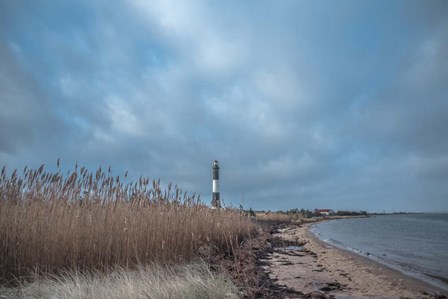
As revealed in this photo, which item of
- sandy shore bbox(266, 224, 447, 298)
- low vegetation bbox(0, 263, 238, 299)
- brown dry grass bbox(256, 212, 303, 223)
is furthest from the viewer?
brown dry grass bbox(256, 212, 303, 223)

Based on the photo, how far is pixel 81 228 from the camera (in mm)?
5938

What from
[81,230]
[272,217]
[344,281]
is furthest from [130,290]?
[272,217]

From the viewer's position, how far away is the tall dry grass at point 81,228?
564 cm

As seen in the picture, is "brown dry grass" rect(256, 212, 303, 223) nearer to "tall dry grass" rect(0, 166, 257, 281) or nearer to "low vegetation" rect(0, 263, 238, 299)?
"tall dry grass" rect(0, 166, 257, 281)

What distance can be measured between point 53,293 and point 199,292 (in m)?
2.10

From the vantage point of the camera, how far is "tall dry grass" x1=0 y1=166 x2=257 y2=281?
5.64 metres

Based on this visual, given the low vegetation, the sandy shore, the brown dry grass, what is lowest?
the sandy shore

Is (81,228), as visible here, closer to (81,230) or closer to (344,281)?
(81,230)

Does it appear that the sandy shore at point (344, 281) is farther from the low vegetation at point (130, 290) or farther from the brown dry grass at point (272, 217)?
the brown dry grass at point (272, 217)

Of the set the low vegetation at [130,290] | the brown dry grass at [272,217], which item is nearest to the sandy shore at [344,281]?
the low vegetation at [130,290]

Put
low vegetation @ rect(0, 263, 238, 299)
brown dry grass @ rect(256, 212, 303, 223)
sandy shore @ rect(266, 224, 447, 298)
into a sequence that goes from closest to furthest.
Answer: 1. low vegetation @ rect(0, 263, 238, 299)
2. sandy shore @ rect(266, 224, 447, 298)
3. brown dry grass @ rect(256, 212, 303, 223)

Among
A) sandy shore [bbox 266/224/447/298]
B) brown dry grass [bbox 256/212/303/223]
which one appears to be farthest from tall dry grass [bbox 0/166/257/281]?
brown dry grass [bbox 256/212/303/223]

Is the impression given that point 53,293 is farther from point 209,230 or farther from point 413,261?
point 413,261

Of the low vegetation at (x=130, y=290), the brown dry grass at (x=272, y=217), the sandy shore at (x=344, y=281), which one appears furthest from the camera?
the brown dry grass at (x=272, y=217)
